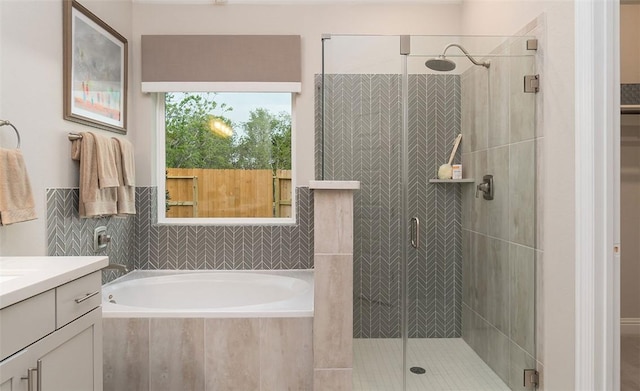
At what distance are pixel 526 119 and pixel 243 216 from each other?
217 centimetres

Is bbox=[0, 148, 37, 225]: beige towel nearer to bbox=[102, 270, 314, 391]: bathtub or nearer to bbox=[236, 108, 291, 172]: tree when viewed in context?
bbox=[102, 270, 314, 391]: bathtub

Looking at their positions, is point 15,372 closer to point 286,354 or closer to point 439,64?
point 286,354

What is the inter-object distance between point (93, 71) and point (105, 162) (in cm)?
65

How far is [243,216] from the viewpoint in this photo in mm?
3430

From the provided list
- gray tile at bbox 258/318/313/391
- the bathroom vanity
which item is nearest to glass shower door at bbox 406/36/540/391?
gray tile at bbox 258/318/313/391

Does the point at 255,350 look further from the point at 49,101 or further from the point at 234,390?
the point at 49,101

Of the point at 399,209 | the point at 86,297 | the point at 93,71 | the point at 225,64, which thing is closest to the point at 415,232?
the point at 399,209

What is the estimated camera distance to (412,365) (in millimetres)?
2268

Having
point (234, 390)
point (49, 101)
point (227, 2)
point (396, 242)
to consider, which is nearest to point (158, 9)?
point (227, 2)

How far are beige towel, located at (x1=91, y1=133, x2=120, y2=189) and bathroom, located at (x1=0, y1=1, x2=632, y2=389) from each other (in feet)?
0.59

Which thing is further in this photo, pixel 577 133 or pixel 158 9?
pixel 158 9

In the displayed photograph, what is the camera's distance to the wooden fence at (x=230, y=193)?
11.2 feet

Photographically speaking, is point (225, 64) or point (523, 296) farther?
point (225, 64)

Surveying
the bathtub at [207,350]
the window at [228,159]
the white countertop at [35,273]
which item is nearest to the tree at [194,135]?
the window at [228,159]
